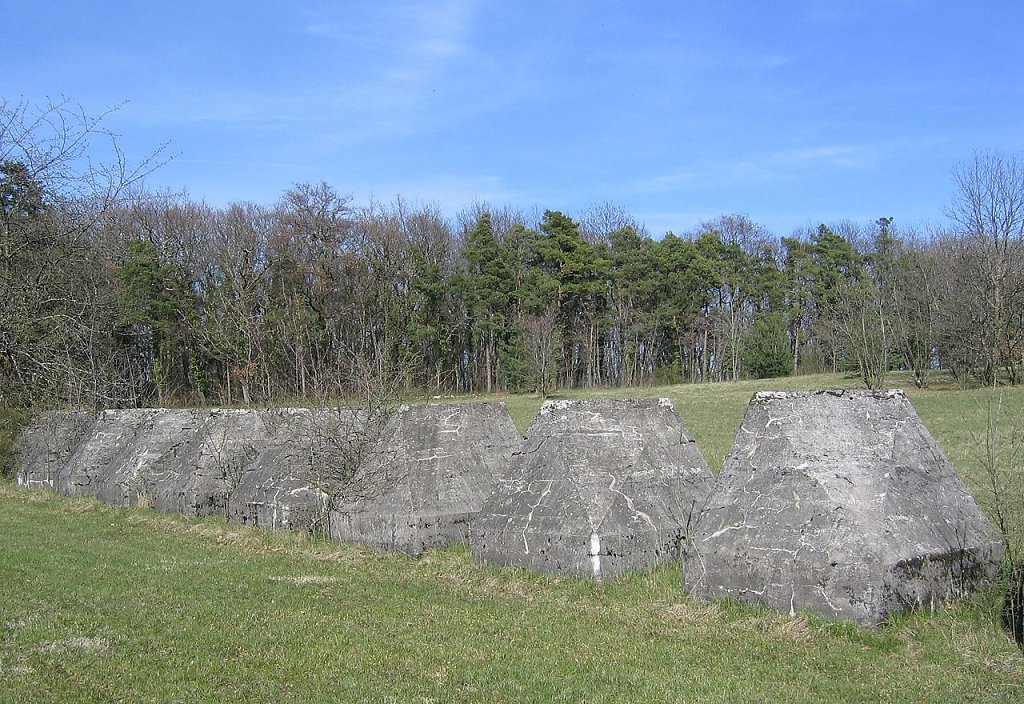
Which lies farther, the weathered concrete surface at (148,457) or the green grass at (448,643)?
the weathered concrete surface at (148,457)

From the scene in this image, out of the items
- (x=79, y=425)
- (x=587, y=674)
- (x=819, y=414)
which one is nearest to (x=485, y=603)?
(x=587, y=674)

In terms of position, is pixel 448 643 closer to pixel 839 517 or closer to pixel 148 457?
pixel 839 517

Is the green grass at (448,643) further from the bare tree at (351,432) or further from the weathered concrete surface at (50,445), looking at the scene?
the weathered concrete surface at (50,445)

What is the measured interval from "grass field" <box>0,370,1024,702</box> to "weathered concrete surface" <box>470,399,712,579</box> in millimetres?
305

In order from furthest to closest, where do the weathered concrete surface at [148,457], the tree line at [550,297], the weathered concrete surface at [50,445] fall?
the tree line at [550,297] < the weathered concrete surface at [50,445] < the weathered concrete surface at [148,457]

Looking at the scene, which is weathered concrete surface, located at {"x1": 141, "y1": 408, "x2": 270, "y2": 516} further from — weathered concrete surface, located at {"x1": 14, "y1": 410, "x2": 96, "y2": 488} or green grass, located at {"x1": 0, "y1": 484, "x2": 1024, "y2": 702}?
weathered concrete surface, located at {"x1": 14, "y1": 410, "x2": 96, "y2": 488}

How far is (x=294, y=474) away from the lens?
504 inches

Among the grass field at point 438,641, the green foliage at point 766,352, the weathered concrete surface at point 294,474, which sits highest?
the green foliage at point 766,352

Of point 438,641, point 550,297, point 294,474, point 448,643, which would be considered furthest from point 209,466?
point 550,297

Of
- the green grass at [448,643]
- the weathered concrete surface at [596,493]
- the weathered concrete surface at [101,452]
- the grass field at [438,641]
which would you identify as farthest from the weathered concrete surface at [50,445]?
the weathered concrete surface at [596,493]

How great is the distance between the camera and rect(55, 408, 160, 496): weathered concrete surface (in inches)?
678

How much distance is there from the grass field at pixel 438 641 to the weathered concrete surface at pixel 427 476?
2.08ft

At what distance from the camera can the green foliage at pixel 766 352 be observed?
54.1 m

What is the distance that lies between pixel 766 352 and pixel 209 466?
4458 centimetres
